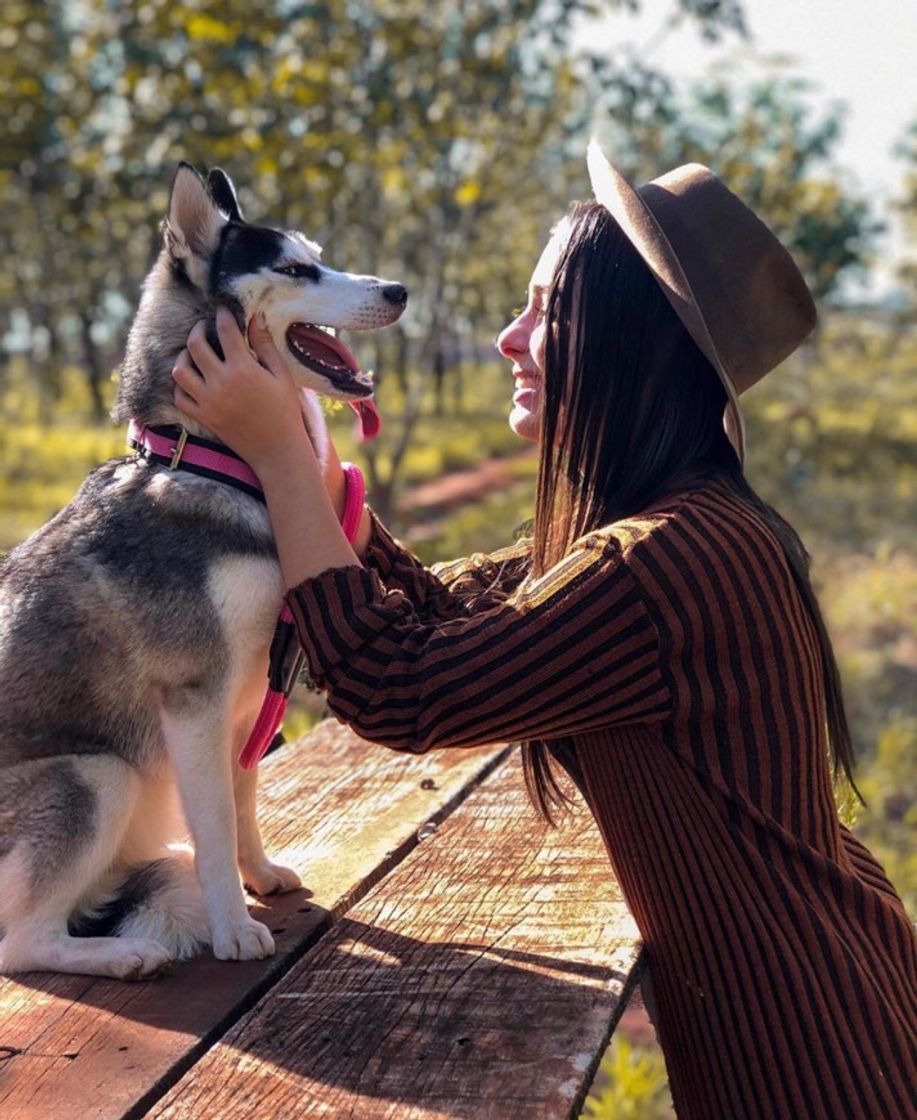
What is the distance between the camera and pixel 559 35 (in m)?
7.53

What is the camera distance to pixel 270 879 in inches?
93.4

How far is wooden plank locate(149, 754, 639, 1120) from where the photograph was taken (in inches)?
63.2

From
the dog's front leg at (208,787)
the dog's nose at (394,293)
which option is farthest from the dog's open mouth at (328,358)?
the dog's front leg at (208,787)

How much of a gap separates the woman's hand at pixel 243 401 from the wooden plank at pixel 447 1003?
765 mm

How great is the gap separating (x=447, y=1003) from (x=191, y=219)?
1411 millimetres

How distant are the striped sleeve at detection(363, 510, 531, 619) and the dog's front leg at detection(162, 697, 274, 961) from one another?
0.52 meters

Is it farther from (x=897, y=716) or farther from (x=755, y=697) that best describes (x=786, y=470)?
(x=755, y=697)

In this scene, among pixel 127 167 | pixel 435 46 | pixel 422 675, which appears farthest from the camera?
pixel 127 167

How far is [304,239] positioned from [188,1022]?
150 cm

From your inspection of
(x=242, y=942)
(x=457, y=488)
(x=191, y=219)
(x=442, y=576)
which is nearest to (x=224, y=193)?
(x=191, y=219)

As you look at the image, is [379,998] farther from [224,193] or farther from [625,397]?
[224,193]

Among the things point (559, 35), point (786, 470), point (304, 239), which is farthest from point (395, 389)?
point (304, 239)

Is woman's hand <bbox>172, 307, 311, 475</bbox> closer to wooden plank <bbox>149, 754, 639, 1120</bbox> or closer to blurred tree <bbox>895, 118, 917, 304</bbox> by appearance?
wooden plank <bbox>149, 754, 639, 1120</bbox>

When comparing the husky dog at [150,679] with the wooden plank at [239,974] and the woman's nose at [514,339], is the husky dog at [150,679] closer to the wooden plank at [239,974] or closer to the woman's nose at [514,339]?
the wooden plank at [239,974]
